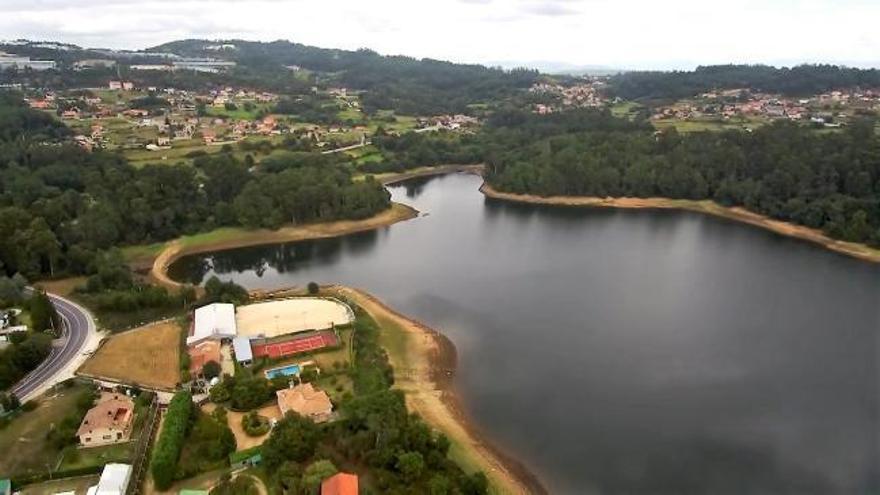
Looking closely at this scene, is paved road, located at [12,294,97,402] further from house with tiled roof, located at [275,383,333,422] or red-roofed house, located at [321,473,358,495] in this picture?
red-roofed house, located at [321,473,358,495]

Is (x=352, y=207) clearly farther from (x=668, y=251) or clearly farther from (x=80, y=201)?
(x=668, y=251)

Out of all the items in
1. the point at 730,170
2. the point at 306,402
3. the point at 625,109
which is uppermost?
the point at 625,109

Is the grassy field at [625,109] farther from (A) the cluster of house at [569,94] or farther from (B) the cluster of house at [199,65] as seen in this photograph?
(B) the cluster of house at [199,65]

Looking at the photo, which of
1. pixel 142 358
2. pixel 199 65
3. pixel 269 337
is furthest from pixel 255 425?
pixel 199 65

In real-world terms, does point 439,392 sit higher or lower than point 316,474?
lower

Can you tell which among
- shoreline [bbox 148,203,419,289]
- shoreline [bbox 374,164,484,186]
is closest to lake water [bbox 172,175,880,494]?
shoreline [bbox 148,203,419,289]

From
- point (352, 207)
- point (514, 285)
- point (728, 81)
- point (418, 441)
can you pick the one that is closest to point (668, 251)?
point (514, 285)

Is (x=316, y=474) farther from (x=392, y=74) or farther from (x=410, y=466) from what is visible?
(x=392, y=74)
